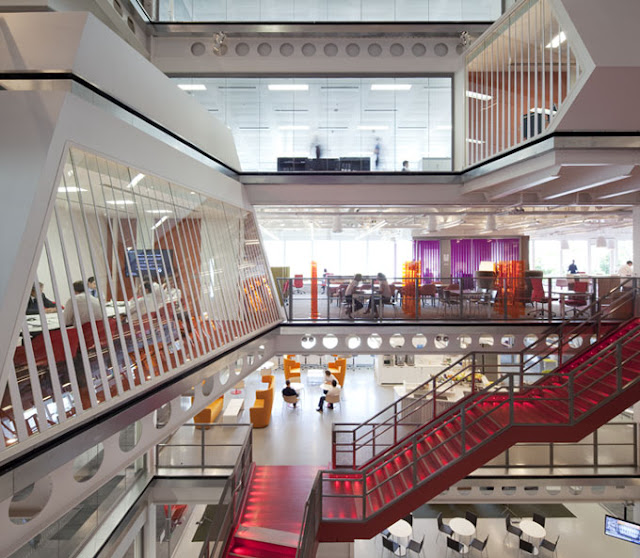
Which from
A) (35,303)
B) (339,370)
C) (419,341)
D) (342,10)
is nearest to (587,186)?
(419,341)

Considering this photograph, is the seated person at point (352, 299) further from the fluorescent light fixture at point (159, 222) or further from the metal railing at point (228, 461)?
the fluorescent light fixture at point (159, 222)

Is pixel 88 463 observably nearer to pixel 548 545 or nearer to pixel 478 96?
pixel 478 96

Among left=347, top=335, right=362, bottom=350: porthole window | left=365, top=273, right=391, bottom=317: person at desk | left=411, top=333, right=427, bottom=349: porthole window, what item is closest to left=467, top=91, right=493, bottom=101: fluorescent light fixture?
left=365, top=273, right=391, bottom=317: person at desk

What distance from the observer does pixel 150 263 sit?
198 inches

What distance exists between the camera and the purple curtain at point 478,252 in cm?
1912

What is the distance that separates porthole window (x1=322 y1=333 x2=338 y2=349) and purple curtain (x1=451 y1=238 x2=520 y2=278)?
37.5ft

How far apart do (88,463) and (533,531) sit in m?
10.0

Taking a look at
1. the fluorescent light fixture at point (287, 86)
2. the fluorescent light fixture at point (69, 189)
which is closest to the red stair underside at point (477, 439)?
the fluorescent light fixture at point (69, 189)

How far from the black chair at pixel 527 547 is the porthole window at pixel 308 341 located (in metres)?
6.74

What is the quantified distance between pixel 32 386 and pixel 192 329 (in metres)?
2.64

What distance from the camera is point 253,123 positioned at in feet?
34.1

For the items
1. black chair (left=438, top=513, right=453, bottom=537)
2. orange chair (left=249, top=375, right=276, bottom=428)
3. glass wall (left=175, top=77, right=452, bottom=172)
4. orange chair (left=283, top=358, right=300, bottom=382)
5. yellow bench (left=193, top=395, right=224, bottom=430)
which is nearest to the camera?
black chair (left=438, top=513, right=453, bottom=537)

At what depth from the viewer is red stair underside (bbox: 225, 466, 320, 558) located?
7.38 m

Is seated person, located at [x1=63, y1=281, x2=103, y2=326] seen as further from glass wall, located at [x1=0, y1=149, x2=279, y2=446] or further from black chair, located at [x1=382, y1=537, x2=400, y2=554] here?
black chair, located at [x1=382, y1=537, x2=400, y2=554]
